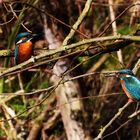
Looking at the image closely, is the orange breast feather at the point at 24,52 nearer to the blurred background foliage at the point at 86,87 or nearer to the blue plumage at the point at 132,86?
the blue plumage at the point at 132,86

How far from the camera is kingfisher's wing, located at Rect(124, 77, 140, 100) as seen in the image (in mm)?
3127

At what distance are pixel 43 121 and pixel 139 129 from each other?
1307 mm

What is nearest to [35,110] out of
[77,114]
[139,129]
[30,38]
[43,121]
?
[43,121]

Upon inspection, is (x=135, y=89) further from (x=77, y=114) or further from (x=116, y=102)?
(x=116, y=102)

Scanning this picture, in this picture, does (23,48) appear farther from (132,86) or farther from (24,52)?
(132,86)

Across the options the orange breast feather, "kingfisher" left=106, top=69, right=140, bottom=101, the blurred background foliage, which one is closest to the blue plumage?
"kingfisher" left=106, top=69, right=140, bottom=101

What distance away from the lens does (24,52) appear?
310 centimetres

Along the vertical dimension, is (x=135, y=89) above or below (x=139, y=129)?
above

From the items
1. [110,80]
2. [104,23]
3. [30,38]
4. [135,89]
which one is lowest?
[110,80]

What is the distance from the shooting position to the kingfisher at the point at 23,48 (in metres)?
3.10

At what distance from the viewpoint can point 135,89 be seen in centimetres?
317

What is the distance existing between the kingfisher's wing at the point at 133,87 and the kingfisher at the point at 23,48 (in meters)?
0.69

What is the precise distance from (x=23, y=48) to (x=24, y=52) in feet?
0.11

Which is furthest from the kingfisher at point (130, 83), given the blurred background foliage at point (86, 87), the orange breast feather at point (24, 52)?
the blurred background foliage at point (86, 87)
